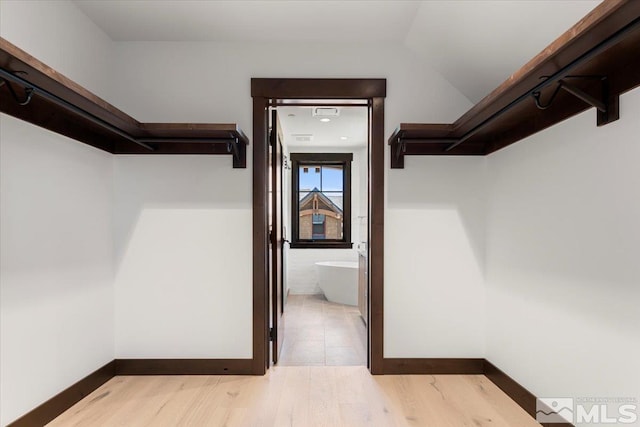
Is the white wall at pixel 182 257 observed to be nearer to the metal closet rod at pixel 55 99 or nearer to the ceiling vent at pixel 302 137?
the metal closet rod at pixel 55 99

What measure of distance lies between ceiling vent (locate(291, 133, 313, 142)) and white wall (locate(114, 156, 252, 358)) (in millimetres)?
2493

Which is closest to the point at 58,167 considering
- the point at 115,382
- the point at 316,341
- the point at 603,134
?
the point at 115,382

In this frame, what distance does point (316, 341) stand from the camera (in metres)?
3.42

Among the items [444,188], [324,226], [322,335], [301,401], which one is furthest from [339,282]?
[301,401]

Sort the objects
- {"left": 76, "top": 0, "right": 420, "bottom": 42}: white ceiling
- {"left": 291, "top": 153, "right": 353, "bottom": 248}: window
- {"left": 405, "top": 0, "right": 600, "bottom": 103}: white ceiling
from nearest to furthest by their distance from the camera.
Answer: {"left": 405, "top": 0, "right": 600, "bottom": 103}: white ceiling < {"left": 76, "top": 0, "right": 420, "bottom": 42}: white ceiling < {"left": 291, "top": 153, "right": 353, "bottom": 248}: window

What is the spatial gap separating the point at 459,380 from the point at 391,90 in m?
2.13

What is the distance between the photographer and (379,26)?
241 cm

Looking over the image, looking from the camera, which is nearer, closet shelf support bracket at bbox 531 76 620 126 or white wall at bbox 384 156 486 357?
closet shelf support bracket at bbox 531 76 620 126

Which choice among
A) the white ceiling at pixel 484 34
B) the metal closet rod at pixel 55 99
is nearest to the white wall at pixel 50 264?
the metal closet rod at pixel 55 99

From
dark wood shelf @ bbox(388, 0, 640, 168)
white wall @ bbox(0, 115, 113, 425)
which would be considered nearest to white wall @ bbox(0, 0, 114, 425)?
white wall @ bbox(0, 115, 113, 425)

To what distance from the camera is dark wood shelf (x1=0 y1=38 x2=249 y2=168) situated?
4.55 feet

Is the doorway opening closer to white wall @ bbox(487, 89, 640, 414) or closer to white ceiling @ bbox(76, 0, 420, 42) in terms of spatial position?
white ceiling @ bbox(76, 0, 420, 42)

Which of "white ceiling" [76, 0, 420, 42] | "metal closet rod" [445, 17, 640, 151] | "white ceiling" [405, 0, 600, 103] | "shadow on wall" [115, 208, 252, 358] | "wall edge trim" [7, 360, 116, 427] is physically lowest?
"wall edge trim" [7, 360, 116, 427]

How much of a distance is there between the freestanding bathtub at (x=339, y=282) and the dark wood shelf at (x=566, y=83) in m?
2.86
